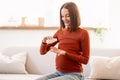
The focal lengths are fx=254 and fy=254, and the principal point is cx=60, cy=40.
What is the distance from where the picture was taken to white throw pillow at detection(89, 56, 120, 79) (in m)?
2.57

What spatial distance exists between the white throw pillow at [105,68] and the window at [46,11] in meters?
0.77

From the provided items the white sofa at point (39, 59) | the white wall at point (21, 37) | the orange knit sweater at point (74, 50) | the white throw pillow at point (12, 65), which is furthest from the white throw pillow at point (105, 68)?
the white wall at point (21, 37)

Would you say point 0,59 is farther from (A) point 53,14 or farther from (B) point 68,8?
(B) point 68,8

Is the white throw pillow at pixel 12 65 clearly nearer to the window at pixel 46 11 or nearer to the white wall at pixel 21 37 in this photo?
the white wall at pixel 21 37

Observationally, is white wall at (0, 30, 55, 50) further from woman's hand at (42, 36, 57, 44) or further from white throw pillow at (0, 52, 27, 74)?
woman's hand at (42, 36, 57, 44)

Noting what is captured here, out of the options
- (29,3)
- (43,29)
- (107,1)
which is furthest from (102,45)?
(29,3)

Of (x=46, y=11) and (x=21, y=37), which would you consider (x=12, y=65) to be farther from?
(x=46, y=11)

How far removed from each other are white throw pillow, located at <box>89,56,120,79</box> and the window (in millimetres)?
Answer: 769

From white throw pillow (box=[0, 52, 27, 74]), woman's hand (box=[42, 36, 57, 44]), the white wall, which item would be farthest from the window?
woman's hand (box=[42, 36, 57, 44])

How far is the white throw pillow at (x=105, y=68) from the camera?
8.44 ft

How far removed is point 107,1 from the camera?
3287 mm

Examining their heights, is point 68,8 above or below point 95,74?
above

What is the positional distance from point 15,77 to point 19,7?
1213 mm

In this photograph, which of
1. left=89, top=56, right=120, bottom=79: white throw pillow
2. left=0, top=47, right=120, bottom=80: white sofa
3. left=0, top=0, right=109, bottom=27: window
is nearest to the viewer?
left=89, top=56, right=120, bottom=79: white throw pillow
